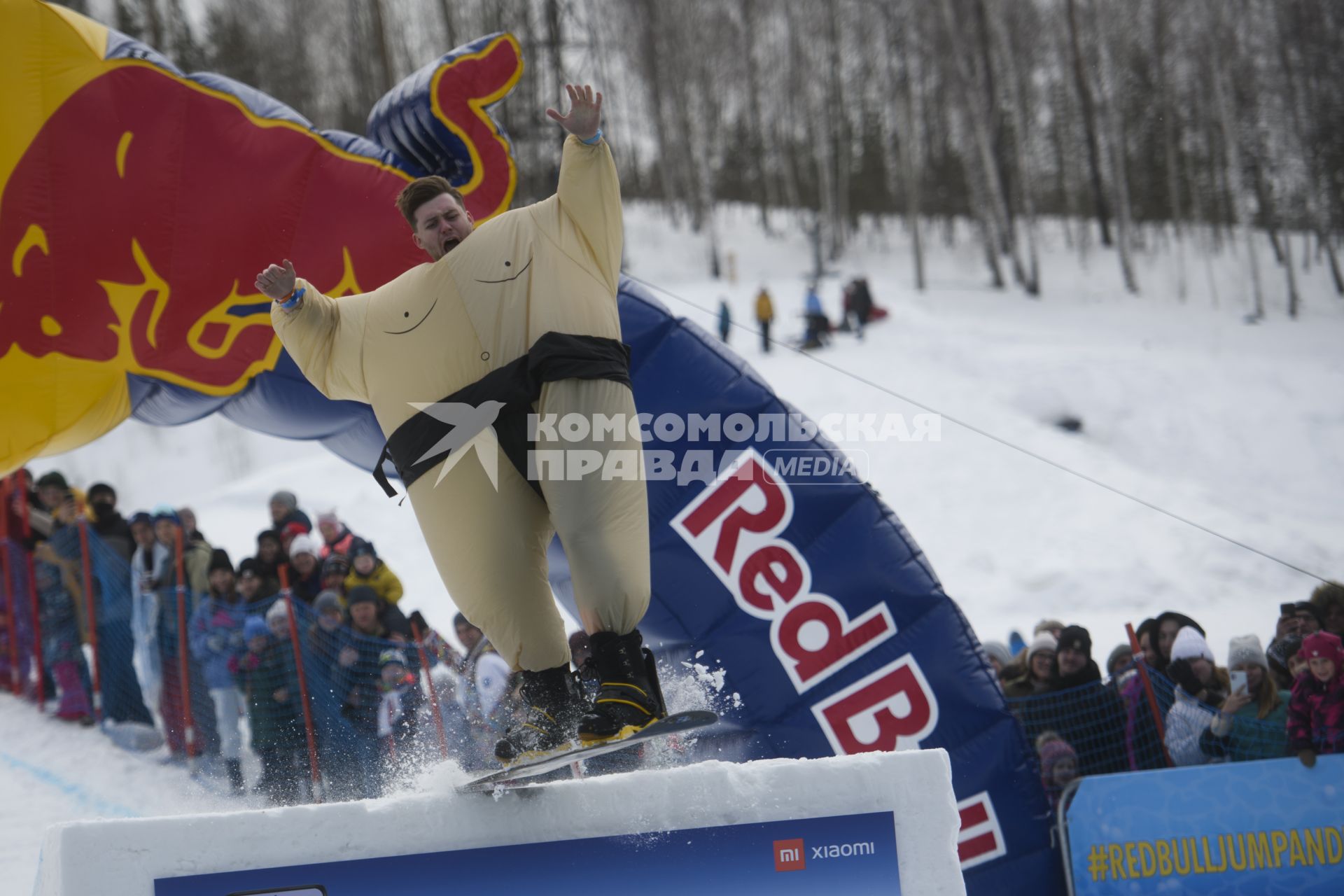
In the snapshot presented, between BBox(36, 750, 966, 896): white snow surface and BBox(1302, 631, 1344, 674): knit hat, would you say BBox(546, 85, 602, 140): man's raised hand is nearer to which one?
BBox(36, 750, 966, 896): white snow surface

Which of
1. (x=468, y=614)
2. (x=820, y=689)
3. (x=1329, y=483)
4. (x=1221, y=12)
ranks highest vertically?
(x=1221, y=12)

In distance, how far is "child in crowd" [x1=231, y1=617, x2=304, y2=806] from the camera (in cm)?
509

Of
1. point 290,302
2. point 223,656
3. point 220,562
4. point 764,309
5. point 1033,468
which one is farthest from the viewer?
point 764,309

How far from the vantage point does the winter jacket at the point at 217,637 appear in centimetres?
552

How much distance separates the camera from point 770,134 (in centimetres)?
2759

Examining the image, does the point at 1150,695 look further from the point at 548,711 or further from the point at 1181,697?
the point at 548,711

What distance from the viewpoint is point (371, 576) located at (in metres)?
5.62

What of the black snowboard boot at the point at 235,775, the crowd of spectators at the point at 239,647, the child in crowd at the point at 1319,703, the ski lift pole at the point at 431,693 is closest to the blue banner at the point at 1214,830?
the child in crowd at the point at 1319,703

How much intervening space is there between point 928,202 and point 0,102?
27.5 metres

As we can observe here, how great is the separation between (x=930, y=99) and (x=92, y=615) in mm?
27278

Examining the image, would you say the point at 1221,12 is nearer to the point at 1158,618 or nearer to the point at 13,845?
the point at 1158,618

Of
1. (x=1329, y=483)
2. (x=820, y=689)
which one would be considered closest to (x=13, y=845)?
(x=820, y=689)

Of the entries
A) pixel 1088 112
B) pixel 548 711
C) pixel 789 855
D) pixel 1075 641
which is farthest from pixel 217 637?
pixel 1088 112

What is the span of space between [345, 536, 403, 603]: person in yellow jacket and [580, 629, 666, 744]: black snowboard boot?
3423mm
